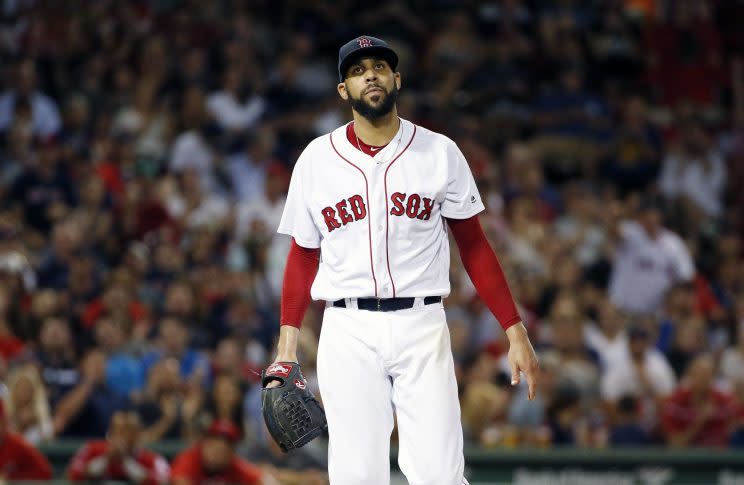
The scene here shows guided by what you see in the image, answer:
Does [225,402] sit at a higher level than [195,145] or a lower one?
lower

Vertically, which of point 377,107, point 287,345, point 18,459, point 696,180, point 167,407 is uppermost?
point 377,107

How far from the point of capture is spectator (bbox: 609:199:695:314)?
11.5 metres

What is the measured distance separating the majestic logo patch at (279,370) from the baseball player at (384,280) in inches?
2.3

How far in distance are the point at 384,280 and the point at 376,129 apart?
55 centimetres

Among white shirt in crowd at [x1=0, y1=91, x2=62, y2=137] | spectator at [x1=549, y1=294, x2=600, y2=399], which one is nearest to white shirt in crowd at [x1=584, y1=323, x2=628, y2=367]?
spectator at [x1=549, y1=294, x2=600, y2=399]

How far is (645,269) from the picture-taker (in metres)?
11.5

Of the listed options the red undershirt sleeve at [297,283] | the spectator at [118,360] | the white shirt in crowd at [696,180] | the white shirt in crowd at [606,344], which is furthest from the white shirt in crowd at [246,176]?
the red undershirt sleeve at [297,283]

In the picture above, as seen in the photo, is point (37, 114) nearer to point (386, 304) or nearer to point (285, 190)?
point (285, 190)

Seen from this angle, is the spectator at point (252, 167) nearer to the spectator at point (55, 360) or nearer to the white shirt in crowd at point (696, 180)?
the spectator at point (55, 360)

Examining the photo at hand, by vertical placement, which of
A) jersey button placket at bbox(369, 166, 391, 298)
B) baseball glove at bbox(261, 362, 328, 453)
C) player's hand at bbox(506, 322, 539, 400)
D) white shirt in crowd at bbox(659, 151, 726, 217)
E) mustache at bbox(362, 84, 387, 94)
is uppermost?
mustache at bbox(362, 84, 387, 94)

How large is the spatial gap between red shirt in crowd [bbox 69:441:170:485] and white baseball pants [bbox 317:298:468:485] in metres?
3.60

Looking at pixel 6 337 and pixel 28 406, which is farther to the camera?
pixel 6 337

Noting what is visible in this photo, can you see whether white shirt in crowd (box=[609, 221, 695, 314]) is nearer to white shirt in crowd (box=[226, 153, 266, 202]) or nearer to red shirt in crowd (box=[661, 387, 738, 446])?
red shirt in crowd (box=[661, 387, 738, 446])

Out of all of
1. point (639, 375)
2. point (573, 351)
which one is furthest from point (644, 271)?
point (573, 351)
